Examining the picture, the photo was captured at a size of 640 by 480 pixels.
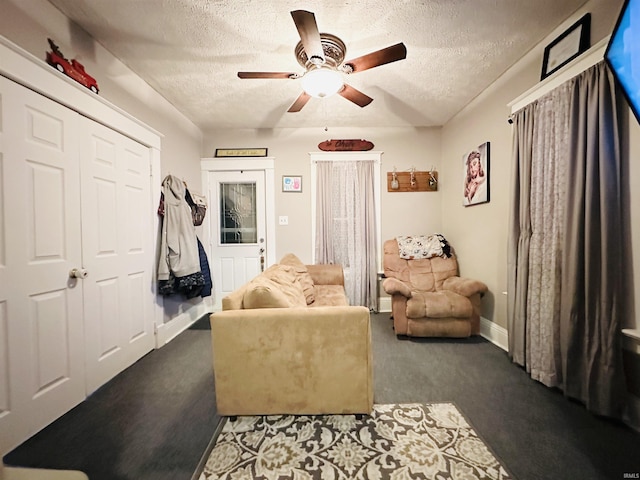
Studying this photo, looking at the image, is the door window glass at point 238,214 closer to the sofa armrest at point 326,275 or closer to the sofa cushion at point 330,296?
the sofa armrest at point 326,275

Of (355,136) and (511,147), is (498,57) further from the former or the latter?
(355,136)

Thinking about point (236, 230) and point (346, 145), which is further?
point (236, 230)

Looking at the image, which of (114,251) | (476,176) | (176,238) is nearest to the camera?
(114,251)

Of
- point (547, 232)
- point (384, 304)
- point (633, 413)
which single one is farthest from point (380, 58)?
point (384, 304)

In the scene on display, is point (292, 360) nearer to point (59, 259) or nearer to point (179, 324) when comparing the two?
point (59, 259)

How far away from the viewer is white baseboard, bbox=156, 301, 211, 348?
2432mm

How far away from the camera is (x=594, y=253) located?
4.72 ft

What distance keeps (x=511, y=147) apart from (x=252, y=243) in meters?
3.17

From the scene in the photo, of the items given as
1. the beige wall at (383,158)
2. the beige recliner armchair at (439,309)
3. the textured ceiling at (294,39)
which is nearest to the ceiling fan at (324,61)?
the textured ceiling at (294,39)

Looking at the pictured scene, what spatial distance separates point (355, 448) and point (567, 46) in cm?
288

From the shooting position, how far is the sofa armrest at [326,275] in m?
3.06

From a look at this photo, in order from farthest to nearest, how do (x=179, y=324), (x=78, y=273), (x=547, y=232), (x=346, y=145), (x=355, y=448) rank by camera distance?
(x=346, y=145) < (x=179, y=324) < (x=547, y=232) < (x=78, y=273) < (x=355, y=448)

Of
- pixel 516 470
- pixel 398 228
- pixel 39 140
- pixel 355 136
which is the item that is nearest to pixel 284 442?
pixel 516 470

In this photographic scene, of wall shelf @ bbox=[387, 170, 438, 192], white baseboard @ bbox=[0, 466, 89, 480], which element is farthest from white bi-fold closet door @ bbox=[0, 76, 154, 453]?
wall shelf @ bbox=[387, 170, 438, 192]
